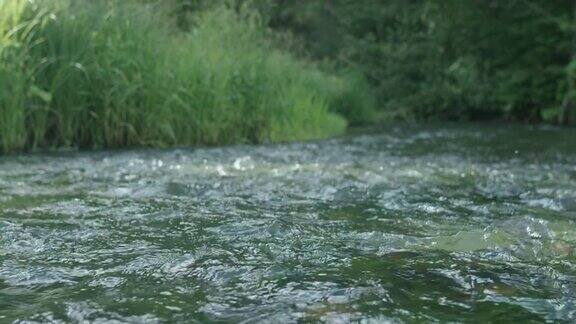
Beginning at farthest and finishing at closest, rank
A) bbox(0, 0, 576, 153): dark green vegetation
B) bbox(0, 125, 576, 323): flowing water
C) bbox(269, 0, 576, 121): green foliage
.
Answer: bbox(269, 0, 576, 121): green foliage < bbox(0, 0, 576, 153): dark green vegetation < bbox(0, 125, 576, 323): flowing water

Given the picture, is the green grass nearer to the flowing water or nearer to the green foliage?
the flowing water

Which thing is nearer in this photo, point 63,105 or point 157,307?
point 157,307

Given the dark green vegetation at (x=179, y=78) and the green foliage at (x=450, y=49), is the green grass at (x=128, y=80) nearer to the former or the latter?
the dark green vegetation at (x=179, y=78)

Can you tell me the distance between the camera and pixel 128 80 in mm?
7164

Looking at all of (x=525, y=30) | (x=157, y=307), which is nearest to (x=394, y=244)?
(x=157, y=307)

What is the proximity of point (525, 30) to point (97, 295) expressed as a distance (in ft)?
48.6

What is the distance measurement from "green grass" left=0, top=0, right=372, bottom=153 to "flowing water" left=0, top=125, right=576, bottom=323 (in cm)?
102

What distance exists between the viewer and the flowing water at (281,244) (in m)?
2.27

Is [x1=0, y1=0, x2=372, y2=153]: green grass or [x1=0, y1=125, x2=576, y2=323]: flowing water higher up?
[x1=0, y1=0, x2=372, y2=153]: green grass

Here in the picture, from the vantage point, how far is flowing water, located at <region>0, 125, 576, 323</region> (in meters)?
2.27

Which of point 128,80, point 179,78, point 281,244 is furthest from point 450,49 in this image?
point 281,244

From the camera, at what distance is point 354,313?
2.20m

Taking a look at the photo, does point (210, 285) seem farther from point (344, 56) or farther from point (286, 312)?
point (344, 56)

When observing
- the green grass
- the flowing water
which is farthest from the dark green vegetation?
the flowing water
